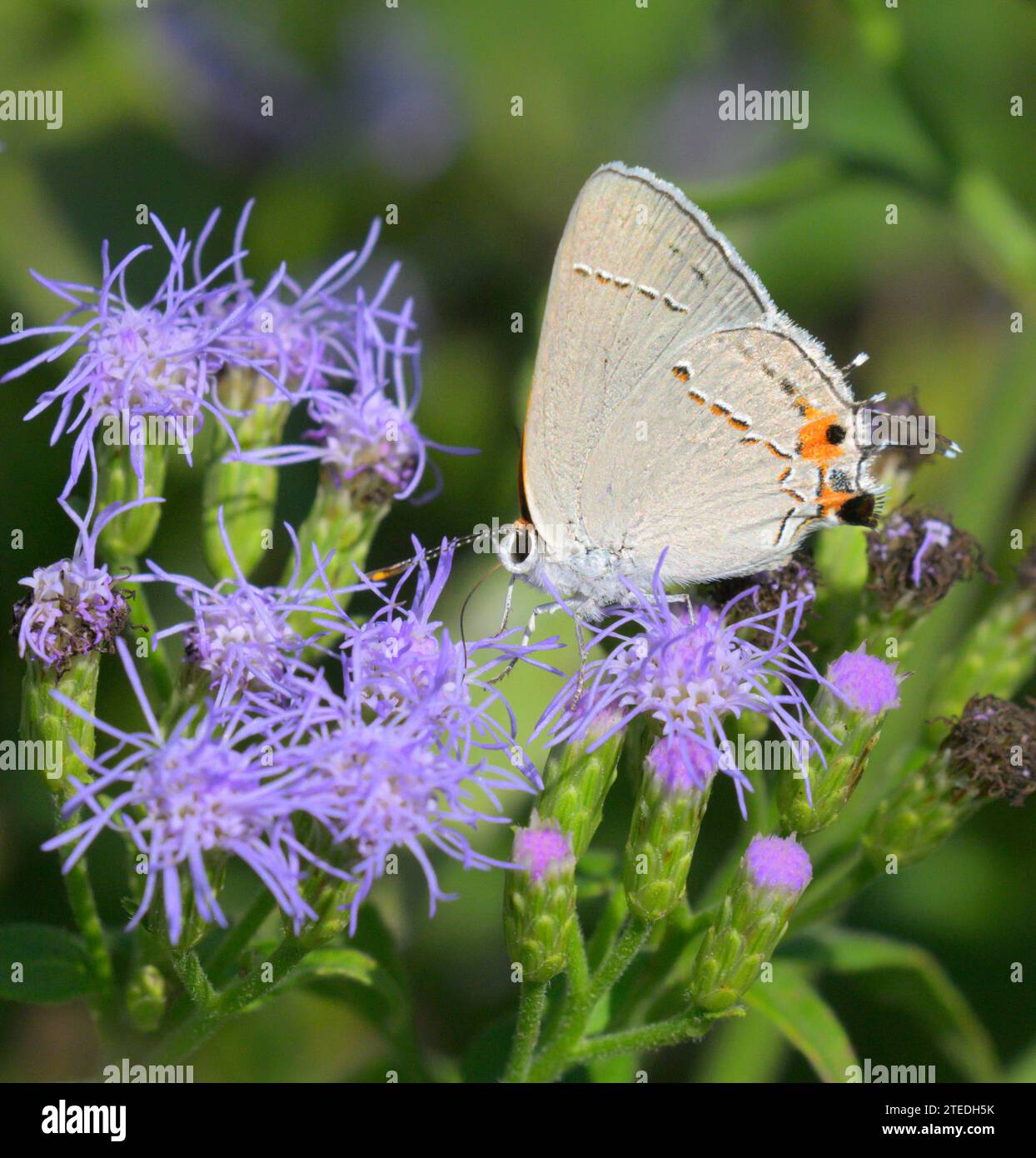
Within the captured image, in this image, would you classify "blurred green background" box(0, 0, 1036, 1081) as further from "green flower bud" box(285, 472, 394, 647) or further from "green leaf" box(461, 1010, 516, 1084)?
"green leaf" box(461, 1010, 516, 1084)

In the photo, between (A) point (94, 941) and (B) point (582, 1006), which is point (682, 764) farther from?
(A) point (94, 941)

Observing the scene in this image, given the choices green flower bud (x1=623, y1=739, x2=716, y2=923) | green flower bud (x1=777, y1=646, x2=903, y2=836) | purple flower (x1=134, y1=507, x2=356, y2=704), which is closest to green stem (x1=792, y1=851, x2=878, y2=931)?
green flower bud (x1=777, y1=646, x2=903, y2=836)

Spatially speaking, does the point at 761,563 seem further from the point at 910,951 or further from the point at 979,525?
the point at 979,525

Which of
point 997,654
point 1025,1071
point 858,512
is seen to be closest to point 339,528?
point 858,512

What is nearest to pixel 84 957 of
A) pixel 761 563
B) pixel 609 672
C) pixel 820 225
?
pixel 609 672
